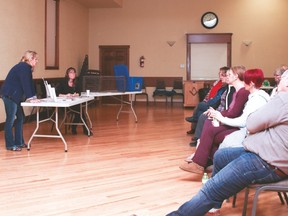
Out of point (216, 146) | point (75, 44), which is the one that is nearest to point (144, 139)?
point (216, 146)

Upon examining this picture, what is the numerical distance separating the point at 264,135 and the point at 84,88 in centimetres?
526

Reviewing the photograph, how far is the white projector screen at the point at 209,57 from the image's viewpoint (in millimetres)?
12789

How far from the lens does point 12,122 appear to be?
546cm

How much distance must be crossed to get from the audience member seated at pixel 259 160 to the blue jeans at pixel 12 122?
3.52 m

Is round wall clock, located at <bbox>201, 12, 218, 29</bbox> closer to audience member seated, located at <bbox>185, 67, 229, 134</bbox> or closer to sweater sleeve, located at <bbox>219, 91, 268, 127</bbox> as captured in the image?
audience member seated, located at <bbox>185, 67, 229, 134</bbox>

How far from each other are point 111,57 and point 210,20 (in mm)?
3596

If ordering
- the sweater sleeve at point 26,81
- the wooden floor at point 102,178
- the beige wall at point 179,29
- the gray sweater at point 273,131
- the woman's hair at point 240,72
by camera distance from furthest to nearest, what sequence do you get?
the beige wall at point 179,29 → the sweater sleeve at point 26,81 → the woman's hair at point 240,72 → the wooden floor at point 102,178 → the gray sweater at point 273,131

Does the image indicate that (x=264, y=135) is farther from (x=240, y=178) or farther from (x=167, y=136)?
(x=167, y=136)

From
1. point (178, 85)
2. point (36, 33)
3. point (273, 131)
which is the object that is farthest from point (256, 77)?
point (178, 85)

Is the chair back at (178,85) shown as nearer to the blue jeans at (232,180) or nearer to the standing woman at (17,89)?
the standing woman at (17,89)

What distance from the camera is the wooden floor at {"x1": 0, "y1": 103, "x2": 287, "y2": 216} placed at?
3.21 metres

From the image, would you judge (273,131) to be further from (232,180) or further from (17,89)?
(17,89)

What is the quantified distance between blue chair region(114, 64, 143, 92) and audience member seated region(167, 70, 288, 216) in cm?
534

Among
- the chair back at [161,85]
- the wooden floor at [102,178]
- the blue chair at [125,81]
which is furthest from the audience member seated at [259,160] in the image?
the chair back at [161,85]
